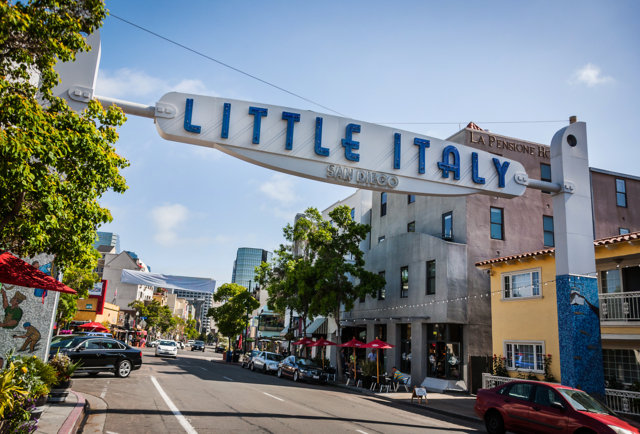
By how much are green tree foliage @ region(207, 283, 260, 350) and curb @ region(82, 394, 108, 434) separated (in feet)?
141

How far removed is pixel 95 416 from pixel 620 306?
18779 mm

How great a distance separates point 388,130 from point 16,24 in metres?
7.95

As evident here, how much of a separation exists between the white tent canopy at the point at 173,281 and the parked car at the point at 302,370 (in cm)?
972

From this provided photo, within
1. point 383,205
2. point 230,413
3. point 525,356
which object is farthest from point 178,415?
point 383,205

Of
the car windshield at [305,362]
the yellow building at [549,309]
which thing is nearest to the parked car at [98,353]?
the car windshield at [305,362]

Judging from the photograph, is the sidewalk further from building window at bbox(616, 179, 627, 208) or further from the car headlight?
building window at bbox(616, 179, 627, 208)

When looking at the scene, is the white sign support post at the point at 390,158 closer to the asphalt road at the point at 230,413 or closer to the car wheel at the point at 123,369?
the asphalt road at the point at 230,413

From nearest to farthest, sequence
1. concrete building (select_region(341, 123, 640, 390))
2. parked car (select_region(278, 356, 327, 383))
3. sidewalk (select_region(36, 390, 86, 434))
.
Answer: sidewalk (select_region(36, 390, 86, 434)) → concrete building (select_region(341, 123, 640, 390)) → parked car (select_region(278, 356, 327, 383))

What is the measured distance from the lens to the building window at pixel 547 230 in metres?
29.9

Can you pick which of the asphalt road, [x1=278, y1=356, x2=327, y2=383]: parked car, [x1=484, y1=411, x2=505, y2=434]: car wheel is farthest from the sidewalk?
[x1=278, y1=356, x2=327, y2=383]: parked car

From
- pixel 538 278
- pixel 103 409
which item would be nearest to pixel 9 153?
pixel 103 409

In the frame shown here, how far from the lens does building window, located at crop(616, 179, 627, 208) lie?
102 feet

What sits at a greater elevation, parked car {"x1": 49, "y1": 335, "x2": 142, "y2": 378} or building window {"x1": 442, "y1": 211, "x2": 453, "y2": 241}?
building window {"x1": 442, "y1": 211, "x2": 453, "y2": 241}

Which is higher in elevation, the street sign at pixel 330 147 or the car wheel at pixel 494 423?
the street sign at pixel 330 147
